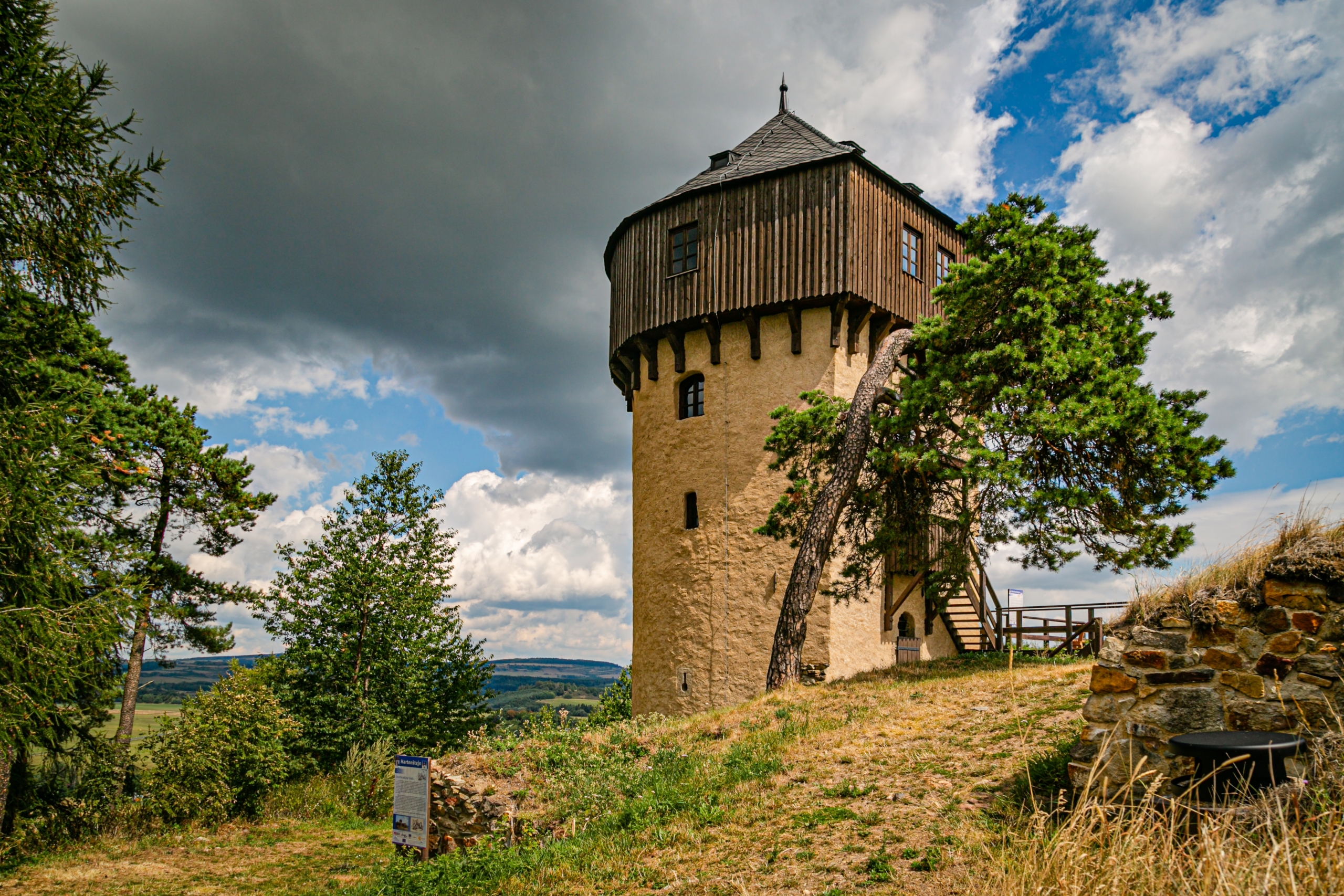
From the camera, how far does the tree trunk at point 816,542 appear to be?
13.0 meters

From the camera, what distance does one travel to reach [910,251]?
17.0m

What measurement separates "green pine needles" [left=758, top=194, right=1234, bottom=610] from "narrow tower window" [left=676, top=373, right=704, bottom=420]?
15.8 ft

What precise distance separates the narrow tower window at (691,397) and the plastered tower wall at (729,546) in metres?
0.20

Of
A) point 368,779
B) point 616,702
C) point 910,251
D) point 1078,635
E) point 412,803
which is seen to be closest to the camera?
point 412,803

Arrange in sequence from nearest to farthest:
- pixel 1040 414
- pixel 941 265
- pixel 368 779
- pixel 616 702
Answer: pixel 1040 414, pixel 368 779, pixel 941 265, pixel 616 702

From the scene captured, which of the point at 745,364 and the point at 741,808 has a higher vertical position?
the point at 745,364

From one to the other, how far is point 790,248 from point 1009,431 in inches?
249

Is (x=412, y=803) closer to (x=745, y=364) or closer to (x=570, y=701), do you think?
(x=745, y=364)

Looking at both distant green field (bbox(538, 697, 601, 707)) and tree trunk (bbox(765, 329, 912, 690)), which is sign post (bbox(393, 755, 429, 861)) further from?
distant green field (bbox(538, 697, 601, 707))

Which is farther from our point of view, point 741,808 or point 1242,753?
point 741,808

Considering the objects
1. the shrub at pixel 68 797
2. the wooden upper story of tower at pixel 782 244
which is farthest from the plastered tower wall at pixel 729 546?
the shrub at pixel 68 797

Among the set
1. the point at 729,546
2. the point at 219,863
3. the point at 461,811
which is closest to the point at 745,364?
the point at 729,546

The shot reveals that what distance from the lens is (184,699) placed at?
15.7 meters

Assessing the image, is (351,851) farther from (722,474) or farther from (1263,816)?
(1263,816)
